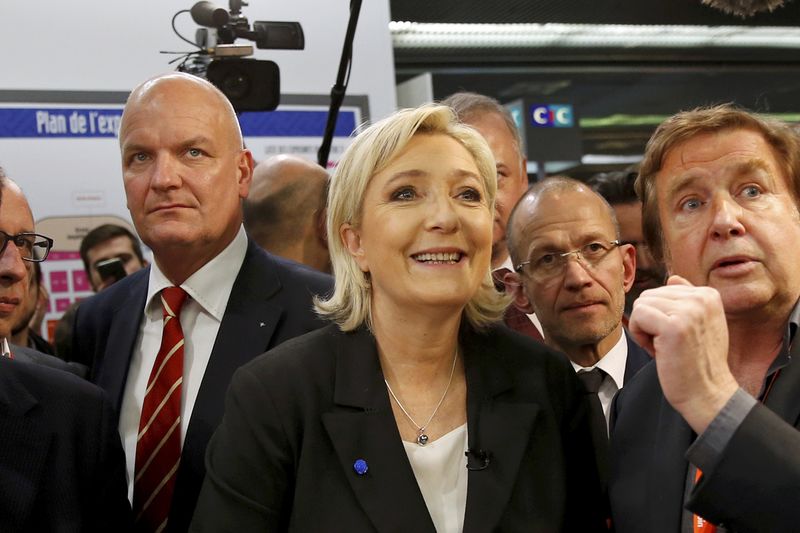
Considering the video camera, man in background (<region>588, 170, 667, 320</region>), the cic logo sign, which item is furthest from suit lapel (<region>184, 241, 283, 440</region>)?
the cic logo sign

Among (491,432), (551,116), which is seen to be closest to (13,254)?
(491,432)

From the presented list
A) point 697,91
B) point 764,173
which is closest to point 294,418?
point 764,173

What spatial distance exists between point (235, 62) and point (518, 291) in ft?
4.61

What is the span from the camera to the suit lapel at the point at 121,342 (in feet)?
7.97

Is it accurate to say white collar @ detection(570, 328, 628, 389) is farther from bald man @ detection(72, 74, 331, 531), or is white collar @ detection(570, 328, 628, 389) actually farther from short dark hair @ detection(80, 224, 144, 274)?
short dark hair @ detection(80, 224, 144, 274)

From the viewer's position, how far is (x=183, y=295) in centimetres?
243

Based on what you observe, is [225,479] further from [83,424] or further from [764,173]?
[764,173]

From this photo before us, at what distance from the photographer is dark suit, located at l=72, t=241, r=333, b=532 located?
86.9 inches

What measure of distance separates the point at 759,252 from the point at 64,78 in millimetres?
3752

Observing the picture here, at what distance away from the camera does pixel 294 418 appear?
1.86m

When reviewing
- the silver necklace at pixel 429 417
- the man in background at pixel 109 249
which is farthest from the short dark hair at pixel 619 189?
the man in background at pixel 109 249

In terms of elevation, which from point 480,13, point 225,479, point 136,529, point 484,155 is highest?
point 480,13

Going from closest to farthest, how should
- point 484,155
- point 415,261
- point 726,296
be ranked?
1. point 726,296
2. point 415,261
3. point 484,155

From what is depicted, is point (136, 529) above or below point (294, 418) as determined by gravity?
below
